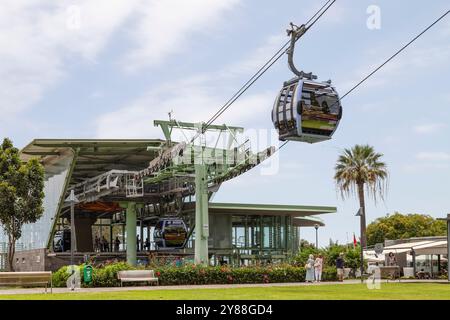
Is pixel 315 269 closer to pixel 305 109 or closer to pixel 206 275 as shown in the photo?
pixel 206 275

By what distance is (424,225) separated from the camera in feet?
318

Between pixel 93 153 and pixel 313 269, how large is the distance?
69.1 feet

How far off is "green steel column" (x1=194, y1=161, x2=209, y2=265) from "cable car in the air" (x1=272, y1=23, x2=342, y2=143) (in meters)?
24.0

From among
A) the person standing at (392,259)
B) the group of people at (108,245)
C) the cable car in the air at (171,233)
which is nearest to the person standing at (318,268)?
the person standing at (392,259)

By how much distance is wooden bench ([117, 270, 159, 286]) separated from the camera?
35.6 m

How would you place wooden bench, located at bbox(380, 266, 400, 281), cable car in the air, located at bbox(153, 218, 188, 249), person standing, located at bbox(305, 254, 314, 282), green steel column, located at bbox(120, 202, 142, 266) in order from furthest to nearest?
green steel column, located at bbox(120, 202, 142, 266) < cable car in the air, located at bbox(153, 218, 188, 249) < wooden bench, located at bbox(380, 266, 400, 281) < person standing, located at bbox(305, 254, 314, 282)

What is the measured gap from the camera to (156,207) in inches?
2527

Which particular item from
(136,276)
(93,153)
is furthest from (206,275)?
(93,153)

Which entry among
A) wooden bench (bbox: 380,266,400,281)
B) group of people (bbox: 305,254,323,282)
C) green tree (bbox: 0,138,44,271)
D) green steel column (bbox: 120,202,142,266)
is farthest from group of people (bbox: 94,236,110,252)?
wooden bench (bbox: 380,266,400,281)

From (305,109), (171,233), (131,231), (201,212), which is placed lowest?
(171,233)

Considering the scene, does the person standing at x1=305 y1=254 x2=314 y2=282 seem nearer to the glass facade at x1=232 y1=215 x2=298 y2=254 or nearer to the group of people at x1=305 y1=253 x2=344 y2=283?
the group of people at x1=305 y1=253 x2=344 y2=283

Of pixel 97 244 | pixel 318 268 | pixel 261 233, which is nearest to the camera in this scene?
pixel 318 268

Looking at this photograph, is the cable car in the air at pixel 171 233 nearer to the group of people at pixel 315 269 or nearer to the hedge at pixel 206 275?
the hedge at pixel 206 275
